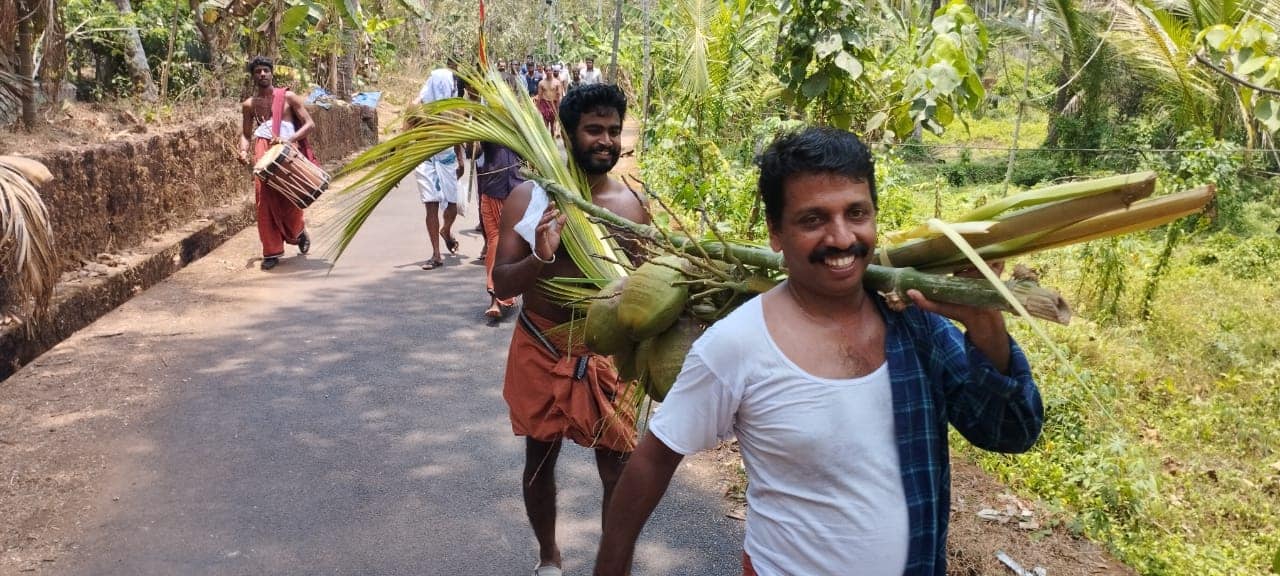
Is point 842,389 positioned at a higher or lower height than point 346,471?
higher

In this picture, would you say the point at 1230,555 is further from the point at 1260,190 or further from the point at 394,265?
the point at 1260,190

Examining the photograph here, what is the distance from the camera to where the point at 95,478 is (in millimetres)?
4762

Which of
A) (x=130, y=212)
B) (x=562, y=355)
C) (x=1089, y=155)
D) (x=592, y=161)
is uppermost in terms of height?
(x=592, y=161)

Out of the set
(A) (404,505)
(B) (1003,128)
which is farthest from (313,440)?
(B) (1003,128)

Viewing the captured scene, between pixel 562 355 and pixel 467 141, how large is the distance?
0.77 m

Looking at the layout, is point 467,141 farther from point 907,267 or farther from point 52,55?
point 52,55

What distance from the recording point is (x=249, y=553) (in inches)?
162

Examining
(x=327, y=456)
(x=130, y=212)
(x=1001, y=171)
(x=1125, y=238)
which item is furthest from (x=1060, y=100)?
(x=327, y=456)

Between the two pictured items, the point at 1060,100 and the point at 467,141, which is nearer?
the point at 467,141

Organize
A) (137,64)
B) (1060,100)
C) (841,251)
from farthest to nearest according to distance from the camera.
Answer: (1060,100) < (137,64) < (841,251)

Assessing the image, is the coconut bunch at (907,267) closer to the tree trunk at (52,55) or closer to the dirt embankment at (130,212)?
the dirt embankment at (130,212)

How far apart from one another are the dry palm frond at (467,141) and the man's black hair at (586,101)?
93mm

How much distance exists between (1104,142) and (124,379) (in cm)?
1354

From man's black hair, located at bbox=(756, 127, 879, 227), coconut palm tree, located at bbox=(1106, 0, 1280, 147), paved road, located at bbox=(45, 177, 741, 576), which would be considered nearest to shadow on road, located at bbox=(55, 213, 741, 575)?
paved road, located at bbox=(45, 177, 741, 576)
